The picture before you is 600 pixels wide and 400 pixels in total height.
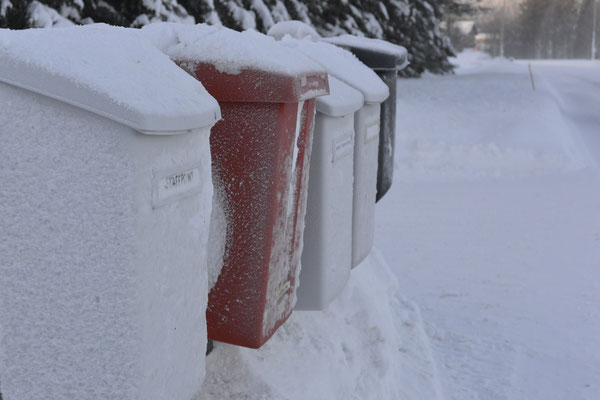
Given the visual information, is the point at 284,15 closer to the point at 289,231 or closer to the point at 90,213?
the point at 289,231

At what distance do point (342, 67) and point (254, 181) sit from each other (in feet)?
4.23

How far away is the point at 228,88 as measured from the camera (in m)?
2.71

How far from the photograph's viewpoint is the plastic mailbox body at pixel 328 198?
321cm

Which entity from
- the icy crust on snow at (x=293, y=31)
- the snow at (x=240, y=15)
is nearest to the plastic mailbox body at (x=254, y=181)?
the icy crust on snow at (x=293, y=31)

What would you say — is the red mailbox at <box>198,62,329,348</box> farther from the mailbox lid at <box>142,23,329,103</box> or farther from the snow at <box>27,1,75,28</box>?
the snow at <box>27,1,75,28</box>

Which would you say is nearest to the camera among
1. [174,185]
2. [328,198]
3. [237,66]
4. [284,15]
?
[174,185]

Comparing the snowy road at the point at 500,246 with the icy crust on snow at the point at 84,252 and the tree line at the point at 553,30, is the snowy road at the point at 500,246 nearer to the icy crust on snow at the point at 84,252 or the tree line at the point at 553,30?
the icy crust on snow at the point at 84,252

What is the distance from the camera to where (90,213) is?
2.04 meters

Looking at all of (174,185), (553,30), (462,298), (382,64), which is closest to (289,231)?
(174,185)

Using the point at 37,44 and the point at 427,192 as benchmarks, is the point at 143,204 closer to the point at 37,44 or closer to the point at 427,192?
the point at 37,44

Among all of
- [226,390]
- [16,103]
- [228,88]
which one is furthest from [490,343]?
[16,103]

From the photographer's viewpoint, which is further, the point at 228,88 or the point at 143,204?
the point at 228,88

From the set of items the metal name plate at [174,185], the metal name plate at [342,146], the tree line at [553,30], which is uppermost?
the metal name plate at [174,185]

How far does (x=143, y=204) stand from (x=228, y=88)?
0.79m
